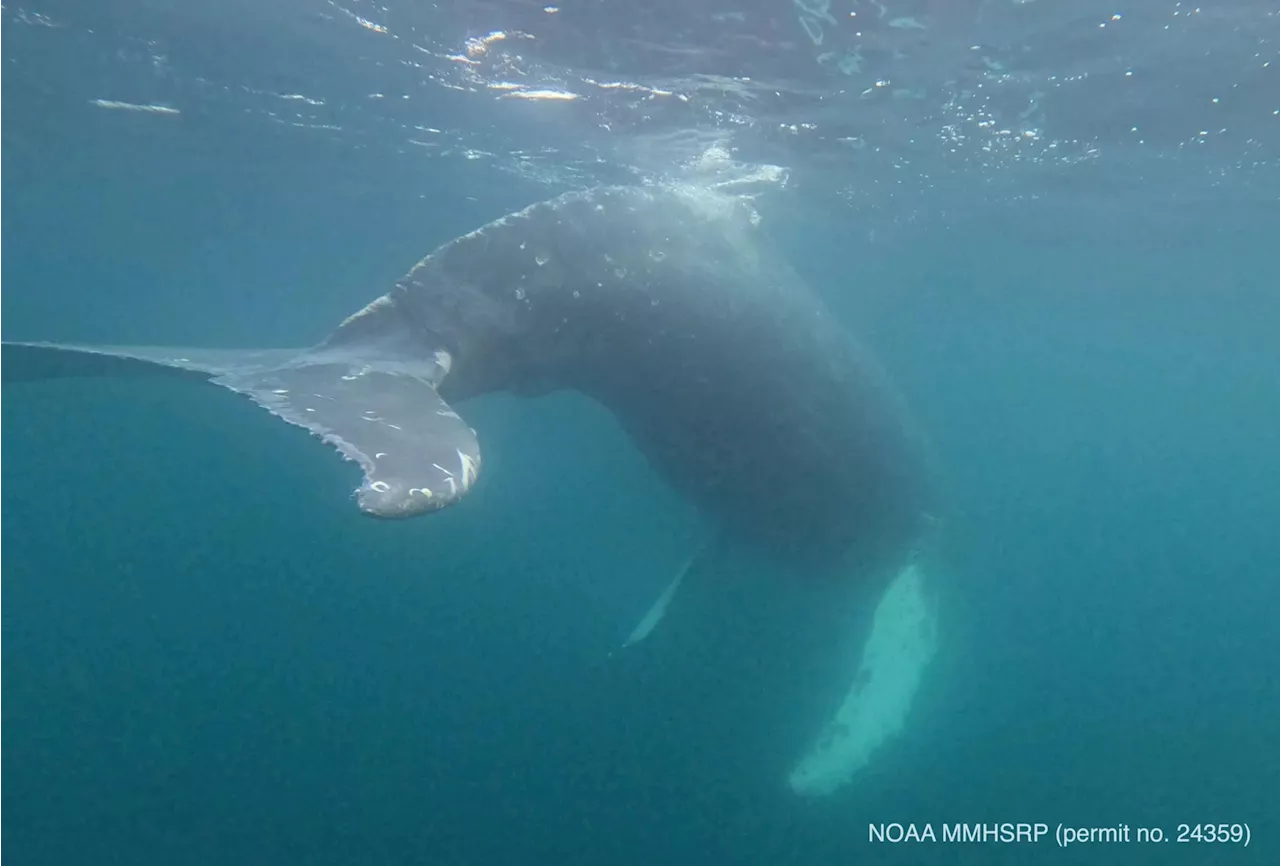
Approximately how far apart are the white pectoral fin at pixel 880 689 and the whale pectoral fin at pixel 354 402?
8604mm

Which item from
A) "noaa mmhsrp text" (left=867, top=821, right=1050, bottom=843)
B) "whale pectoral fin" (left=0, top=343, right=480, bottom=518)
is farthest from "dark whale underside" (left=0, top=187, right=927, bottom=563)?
"noaa mmhsrp text" (left=867, top=821, right=1050, bottom=843)

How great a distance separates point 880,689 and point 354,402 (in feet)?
31.4

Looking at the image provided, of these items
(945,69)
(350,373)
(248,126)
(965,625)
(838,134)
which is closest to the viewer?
(350,373)

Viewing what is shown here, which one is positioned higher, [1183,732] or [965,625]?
[965,625]

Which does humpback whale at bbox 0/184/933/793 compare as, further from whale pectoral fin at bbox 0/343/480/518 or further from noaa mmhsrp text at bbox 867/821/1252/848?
noaa mmhsrp text at bbox 867/821/1252/848

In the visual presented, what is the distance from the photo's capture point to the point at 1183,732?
1012 inches

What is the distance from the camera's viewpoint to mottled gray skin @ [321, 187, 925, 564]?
8156 mm

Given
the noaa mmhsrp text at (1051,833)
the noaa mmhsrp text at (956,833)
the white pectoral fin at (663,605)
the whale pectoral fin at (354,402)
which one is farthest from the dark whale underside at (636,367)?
the noaa mmhsrp text at (1051,833)

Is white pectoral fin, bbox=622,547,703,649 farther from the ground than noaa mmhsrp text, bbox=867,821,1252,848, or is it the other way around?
white pectoral fin, bbox=622,547,703,649

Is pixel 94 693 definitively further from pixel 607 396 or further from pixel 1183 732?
pixel 1183 732

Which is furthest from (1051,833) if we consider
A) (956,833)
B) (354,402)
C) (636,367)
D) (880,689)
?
(354,402)

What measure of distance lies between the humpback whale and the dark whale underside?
0.07 feet

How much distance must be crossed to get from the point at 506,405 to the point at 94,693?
47.8 feet

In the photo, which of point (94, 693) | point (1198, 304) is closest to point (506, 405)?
point (94, 693)
